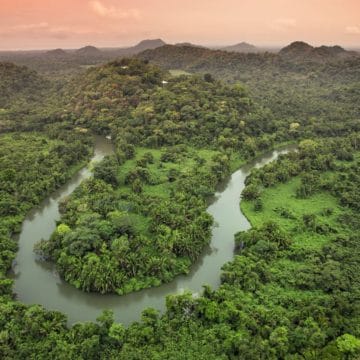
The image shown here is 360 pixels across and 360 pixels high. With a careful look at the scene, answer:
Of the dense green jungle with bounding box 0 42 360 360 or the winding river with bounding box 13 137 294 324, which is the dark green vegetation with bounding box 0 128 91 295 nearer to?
the dense green jungle with bounding box 0 42 360 360

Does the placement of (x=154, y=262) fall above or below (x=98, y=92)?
below

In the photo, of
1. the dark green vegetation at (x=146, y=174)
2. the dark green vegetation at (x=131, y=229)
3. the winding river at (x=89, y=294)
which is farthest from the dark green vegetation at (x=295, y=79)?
the winding river at (x=89, y=294)

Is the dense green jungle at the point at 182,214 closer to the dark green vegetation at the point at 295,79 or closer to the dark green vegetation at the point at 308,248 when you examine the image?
the dark green vegetation at the point at 308,248

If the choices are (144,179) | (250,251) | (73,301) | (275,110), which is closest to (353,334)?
(250,251)

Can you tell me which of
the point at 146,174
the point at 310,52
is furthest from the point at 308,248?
the point at 310,52

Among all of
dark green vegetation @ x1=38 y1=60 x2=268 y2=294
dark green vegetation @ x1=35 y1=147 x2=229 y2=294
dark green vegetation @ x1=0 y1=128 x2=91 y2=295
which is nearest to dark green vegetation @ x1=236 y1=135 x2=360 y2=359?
dark green vegetation @ x1=35 y1=147 x2=229 y2=294

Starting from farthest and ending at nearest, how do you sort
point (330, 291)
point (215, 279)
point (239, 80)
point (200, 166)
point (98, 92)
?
point (239, 80) → point (98, 92) → point (200, 166) → point (215, 279) → point (330, 291)

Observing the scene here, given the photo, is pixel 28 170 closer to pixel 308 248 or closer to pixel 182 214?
pixel 182 214

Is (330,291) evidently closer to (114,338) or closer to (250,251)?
(250,251)

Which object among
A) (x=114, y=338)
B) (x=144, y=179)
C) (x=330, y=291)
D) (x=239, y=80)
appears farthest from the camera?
(x=239, y=80)
